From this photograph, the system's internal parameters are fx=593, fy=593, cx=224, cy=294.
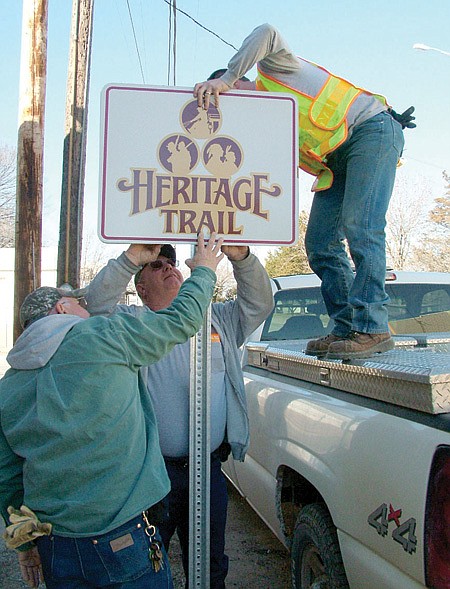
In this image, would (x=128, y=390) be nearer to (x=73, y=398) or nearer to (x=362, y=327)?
(x=73, y=398)

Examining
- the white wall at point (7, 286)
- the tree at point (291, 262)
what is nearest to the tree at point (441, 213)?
the tree at point (291, 262)

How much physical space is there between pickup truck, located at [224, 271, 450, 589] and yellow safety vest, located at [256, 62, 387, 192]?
1032 mm

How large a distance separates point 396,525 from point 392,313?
293 centimetres

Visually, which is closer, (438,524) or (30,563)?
(438,524)

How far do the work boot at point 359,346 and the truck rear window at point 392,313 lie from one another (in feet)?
5.61

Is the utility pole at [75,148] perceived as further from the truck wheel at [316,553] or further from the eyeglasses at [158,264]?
the truck wheel at [316,553]

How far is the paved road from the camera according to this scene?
12.7 ft

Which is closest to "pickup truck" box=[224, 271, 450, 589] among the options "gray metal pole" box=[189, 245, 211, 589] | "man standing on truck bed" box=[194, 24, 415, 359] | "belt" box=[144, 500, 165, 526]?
"man standing on truck bed" box=[194, 24, 415, 359]

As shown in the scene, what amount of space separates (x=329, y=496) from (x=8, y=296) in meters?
27.3

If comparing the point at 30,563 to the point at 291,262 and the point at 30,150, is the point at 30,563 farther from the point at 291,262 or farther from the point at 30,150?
the point at 291,262

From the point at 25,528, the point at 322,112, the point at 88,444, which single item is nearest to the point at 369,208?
the point at 322,112

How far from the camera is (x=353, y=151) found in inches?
116

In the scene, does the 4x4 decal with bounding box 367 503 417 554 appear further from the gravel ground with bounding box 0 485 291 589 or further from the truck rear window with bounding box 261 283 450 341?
the truck rear window with bounding box 261 283 450 341

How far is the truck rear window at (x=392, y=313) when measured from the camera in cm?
454
